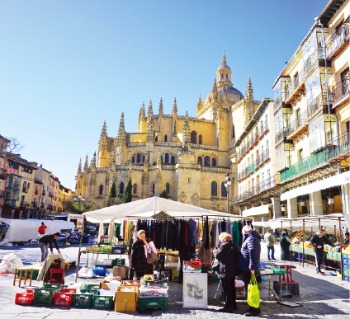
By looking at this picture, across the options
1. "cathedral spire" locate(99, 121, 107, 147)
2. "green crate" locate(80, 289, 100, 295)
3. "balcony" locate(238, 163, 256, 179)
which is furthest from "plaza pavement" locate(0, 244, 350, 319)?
"cathedral spire" locate(99, 121, 107, 147)

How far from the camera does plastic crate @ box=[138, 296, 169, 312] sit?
5.85 metres

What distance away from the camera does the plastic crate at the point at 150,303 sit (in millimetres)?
5848

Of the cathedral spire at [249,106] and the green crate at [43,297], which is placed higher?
the cathedral spire at [249,106]

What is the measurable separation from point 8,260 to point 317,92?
49.6 ft

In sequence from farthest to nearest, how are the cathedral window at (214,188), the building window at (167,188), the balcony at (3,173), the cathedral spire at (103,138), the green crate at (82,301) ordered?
the cathedral spire at (103,138) → the cathedral window at (214,188) → the building window at (167,188) → the balcony at (3,173) → the green crate at (82,301)

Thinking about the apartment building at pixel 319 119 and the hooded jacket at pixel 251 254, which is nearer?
the hooded jacket at pixel 251 254

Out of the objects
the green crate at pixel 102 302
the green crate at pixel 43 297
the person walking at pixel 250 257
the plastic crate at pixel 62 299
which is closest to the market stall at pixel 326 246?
the person walking at pixel 250 257

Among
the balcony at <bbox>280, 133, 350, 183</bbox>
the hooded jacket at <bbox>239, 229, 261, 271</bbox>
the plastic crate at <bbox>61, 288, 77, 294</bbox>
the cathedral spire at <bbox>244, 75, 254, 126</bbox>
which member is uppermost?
the cathedral spire at <bbox>244, 75, 254, 126</bbox>

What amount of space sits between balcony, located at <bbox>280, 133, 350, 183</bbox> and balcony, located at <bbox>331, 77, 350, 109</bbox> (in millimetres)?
1508

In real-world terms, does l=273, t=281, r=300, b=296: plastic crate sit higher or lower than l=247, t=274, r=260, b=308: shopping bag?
lower

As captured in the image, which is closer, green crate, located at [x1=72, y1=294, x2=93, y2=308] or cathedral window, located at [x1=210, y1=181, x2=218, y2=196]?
green crate, located at [x1=72, y1=294, x2=93, y2=308]

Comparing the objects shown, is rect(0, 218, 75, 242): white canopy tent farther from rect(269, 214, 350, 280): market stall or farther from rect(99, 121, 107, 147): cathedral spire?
rect(99, 121, 107, 147): cathedral spire

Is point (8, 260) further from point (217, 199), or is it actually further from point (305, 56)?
point (217, 199)

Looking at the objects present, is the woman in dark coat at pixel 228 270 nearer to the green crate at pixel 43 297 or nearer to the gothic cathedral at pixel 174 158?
the green crate at pixel 43 297
